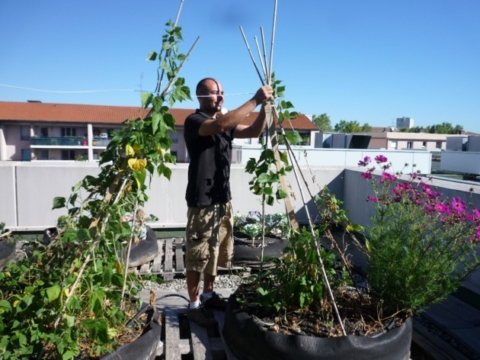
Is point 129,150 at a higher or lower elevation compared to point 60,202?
higher

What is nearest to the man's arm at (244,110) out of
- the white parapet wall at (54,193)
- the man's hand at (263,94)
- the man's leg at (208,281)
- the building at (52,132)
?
the man's hand at (263,94)

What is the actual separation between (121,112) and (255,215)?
1520 inches

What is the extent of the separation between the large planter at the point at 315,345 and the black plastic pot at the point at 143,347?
0.43 meters

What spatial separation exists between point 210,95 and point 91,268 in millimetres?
1268

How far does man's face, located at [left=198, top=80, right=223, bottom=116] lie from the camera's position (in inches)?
100

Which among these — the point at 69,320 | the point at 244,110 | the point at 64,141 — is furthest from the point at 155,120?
the point at 64,141

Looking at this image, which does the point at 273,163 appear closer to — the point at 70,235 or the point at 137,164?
the point at 137,164

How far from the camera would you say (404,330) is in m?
1.94

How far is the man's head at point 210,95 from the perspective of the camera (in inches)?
100

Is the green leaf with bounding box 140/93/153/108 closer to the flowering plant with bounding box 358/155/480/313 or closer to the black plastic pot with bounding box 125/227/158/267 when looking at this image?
the flowering plant with bounding box 358/155/480/313

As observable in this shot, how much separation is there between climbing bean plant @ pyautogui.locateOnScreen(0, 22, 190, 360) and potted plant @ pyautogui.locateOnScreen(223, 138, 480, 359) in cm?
67

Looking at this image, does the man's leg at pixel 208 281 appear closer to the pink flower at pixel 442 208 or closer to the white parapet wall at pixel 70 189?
the pink flower at pixel 442 208

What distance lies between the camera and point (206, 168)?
259 cm

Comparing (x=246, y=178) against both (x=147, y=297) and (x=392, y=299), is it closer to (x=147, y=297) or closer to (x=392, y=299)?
(x=147, y=297)
